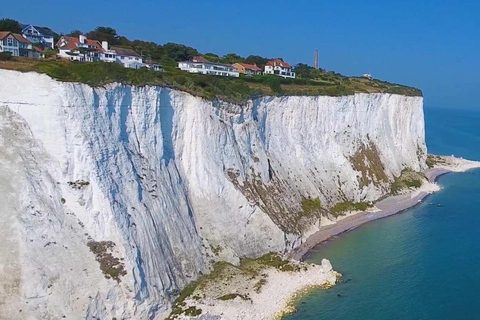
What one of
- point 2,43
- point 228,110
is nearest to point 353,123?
point 228,110

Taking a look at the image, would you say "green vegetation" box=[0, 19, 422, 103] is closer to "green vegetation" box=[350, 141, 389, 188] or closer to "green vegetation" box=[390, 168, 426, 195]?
"green vegetation" box=[350, 141, 389, 188]

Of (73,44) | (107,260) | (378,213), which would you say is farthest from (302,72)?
(107,260)

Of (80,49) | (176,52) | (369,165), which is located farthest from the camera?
(176,52)

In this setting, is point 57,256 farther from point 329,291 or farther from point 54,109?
point 329,291

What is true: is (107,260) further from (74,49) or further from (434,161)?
(434,161)

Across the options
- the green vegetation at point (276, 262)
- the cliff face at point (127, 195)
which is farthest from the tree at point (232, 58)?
the green vegetation at point (276, 262)
